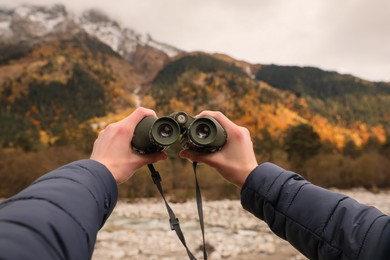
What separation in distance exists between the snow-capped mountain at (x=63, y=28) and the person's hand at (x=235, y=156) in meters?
149

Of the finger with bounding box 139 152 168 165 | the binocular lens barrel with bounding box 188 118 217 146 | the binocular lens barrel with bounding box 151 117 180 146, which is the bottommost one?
the finger with bounding box 139 152 168 165

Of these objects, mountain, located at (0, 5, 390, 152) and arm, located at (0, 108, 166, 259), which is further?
mountain, located at (0, 5, 390, 152)

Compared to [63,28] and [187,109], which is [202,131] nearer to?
[187,109]

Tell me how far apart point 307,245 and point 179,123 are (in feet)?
3.55

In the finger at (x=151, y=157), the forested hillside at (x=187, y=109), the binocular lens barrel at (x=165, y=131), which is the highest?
the binocular lens barrel at (x=165, y=131)

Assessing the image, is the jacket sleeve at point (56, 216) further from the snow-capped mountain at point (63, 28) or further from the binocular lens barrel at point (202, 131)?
the snow-capped mountain at point (63, 28)

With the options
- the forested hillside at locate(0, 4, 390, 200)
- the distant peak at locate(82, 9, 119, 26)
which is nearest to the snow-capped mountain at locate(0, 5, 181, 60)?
the distant peak at locate(82, 9, 119, 26)

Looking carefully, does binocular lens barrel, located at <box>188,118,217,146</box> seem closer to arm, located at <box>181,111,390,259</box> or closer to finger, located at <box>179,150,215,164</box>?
finger, located at <box>179,150,215,164</box>

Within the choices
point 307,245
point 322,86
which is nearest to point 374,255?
point 307,245

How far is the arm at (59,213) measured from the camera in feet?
2.32

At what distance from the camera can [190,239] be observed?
1003 centimetres

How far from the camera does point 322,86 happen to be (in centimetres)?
9975

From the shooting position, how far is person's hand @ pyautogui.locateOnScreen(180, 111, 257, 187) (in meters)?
1.46

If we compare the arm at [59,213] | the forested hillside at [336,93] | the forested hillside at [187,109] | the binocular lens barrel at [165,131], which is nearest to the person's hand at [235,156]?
the binocular lens barrel at [165,131]
